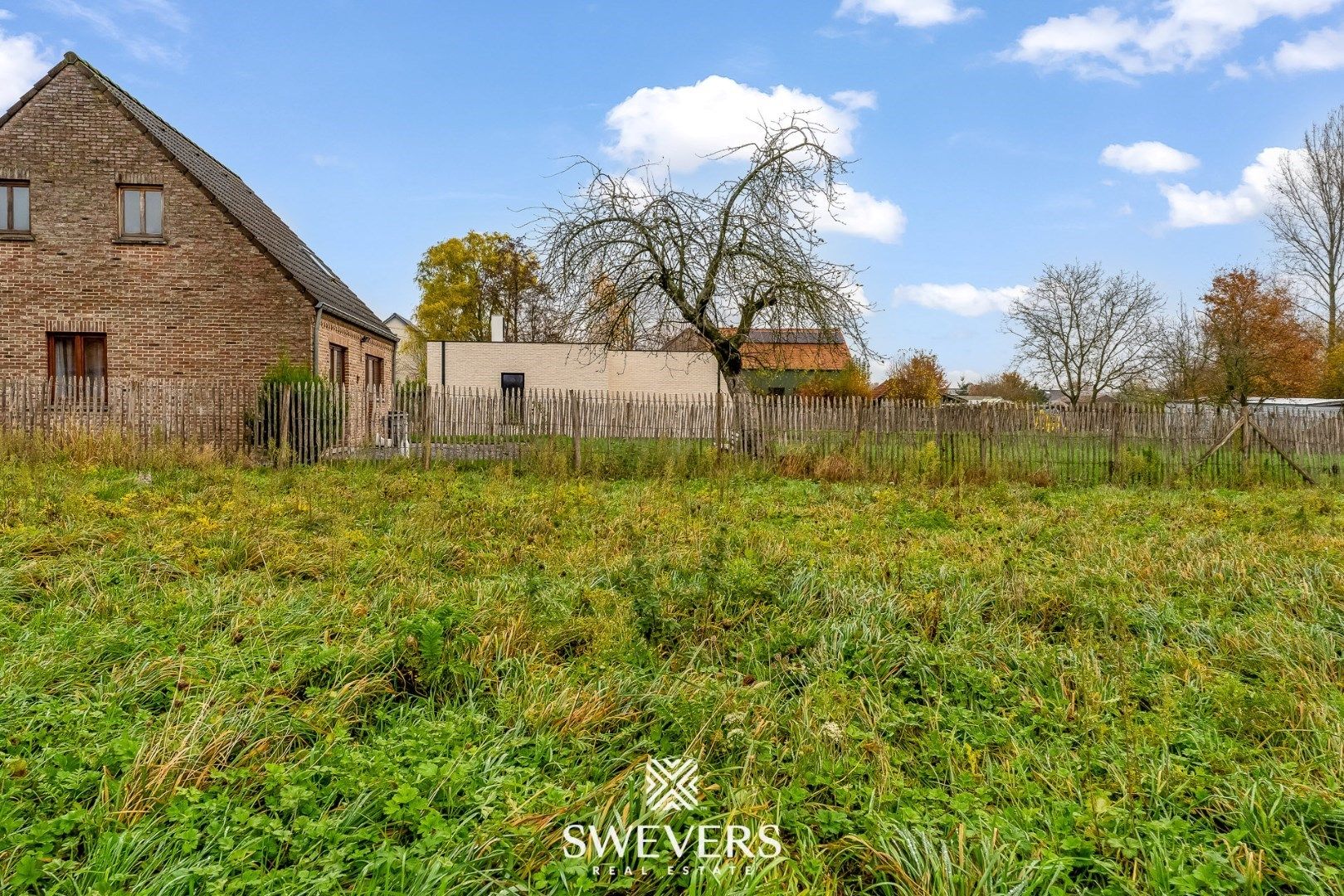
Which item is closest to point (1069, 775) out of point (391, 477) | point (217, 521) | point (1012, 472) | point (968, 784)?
point (968, 784)

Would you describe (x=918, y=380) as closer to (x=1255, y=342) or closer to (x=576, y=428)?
(x=1255, y=342)

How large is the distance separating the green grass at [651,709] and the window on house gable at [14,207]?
13.2m

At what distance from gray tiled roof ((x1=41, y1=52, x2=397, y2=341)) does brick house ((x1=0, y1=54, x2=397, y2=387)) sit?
0.28 feet

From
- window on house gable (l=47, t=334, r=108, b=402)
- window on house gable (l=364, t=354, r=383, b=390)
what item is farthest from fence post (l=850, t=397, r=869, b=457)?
window on house gable (l=47, t=334, r=108, b=402)

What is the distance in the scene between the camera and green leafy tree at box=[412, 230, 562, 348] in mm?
46812

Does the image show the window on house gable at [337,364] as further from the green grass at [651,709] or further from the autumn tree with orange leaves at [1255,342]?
the autumn tree with orange leaves at [1255,342]

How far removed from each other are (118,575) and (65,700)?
1972 mm

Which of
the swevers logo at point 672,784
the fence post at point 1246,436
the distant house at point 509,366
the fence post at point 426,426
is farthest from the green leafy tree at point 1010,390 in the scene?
the swevers logo at point 672,784

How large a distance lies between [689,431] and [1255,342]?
22.5 meters

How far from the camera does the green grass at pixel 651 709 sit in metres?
2.48

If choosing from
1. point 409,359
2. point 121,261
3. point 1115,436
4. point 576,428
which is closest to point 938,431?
point 1115,436

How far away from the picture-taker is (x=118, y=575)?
5.11 meters

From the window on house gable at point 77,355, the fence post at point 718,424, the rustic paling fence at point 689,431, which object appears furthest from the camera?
the window on house gable at point 77,355

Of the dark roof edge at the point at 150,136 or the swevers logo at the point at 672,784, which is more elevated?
the dark roof edge at the point at 150,136
